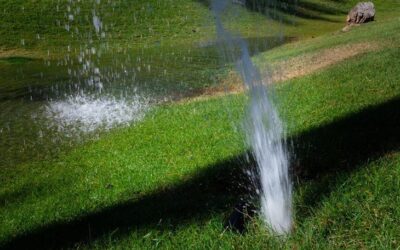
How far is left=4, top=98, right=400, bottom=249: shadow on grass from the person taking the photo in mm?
7406

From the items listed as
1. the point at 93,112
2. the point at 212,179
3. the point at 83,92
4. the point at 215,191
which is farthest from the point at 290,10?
the point at 215,191

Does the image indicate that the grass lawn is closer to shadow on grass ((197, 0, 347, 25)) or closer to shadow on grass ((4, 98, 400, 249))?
shadow on grass ((4, 98, 400, 249))

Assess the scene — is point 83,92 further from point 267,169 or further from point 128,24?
point 128,24

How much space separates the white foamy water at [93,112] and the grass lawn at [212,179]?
164 centimetres

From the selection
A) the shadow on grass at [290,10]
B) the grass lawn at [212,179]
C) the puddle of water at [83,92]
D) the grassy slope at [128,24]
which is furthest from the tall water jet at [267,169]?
the shadow on grass at [290,10]

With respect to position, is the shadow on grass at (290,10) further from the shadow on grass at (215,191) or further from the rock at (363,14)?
the shadow on grass at (215,191)

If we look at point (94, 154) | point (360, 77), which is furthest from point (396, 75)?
Answer: point (94, 154)

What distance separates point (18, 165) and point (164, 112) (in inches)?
257

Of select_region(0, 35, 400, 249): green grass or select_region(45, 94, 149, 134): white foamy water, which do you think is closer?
select_region(0, 35, 400, 249): green grass

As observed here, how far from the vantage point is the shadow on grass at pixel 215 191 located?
24.3ft

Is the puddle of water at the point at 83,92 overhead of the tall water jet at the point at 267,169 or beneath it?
beneath

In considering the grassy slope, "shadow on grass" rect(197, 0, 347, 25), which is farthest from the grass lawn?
"shadow on grass" rect(197, 0, 347, 25)

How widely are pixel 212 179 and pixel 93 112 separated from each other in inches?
491

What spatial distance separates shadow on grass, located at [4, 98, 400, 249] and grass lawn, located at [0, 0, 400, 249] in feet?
0.09
